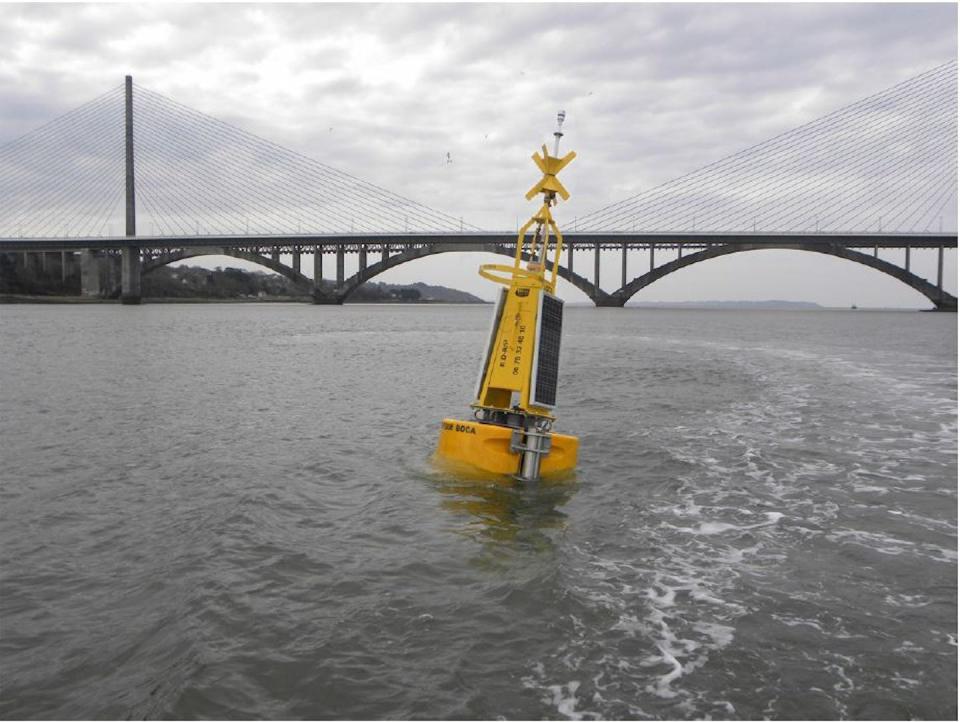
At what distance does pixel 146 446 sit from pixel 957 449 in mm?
13726

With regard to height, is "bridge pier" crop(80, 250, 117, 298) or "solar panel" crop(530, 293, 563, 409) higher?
"bridge pier" crop(80, 250, 117, 298)

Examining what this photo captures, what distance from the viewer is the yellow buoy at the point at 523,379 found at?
10.4m

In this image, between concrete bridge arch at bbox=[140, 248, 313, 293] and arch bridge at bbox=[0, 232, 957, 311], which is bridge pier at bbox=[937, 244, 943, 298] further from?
concrete bridge arch at bbox=[140, 248, 313, 293]

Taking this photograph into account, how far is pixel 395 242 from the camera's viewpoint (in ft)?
339

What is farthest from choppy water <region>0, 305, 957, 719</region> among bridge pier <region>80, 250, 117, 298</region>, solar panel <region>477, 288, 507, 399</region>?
bridge pier <region>80, 250, 117, 298</region>

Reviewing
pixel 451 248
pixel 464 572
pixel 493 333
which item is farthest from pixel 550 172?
pixel 451 248

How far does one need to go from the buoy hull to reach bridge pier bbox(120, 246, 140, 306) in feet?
356

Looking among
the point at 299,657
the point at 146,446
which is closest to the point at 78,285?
the point at 146,446

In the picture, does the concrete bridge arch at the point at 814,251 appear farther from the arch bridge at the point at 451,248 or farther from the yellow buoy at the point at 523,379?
Result: the yellow buoy at the point at 523,379

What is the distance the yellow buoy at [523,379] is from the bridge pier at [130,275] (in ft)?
355

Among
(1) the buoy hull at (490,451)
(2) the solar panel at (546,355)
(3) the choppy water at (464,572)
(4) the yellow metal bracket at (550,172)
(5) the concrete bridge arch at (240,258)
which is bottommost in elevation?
(3) the choppy water at (464,572)

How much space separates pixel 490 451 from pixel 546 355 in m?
1.58

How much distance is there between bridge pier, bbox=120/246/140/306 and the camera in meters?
107

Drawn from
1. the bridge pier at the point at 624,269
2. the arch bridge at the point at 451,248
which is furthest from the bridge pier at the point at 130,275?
the bridge pier at the point at 624,269
